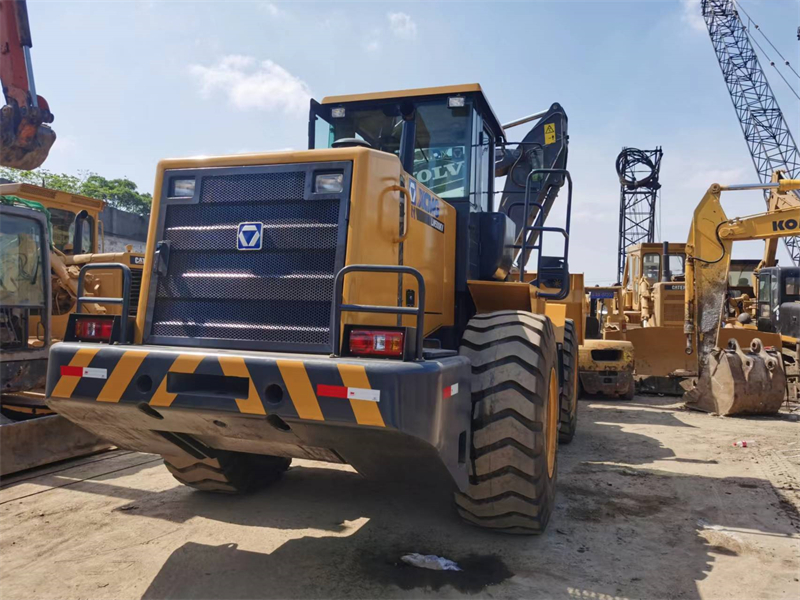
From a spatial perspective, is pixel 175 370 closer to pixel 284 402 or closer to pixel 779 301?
pixel 284 402

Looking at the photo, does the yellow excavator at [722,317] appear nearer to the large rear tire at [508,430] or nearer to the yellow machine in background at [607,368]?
the yellow machine in background at [607,368]

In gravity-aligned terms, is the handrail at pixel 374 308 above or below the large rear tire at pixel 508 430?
above

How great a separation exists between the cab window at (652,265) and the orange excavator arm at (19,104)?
13460mm

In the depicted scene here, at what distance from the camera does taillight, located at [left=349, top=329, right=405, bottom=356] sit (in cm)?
304

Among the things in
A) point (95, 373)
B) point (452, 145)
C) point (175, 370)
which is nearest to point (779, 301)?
point (452, 145)

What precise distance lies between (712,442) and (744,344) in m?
5.27

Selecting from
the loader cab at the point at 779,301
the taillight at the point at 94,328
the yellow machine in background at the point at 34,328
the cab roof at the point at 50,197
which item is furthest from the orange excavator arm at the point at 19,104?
the loader cab at the point at 779,301

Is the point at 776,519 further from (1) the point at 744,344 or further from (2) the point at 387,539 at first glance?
(1) the point at 744,344

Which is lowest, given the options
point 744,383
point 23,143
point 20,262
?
point 744,383

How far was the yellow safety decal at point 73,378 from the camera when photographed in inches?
130

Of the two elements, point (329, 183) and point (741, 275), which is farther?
point (741, 275)

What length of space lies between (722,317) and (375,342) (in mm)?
9951

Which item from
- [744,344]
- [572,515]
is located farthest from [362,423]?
[744,344]

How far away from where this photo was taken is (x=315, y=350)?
11.1 ft
